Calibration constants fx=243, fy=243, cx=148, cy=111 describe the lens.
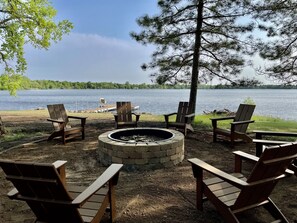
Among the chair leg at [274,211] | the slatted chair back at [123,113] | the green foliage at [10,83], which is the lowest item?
the chair leg at [274,211]

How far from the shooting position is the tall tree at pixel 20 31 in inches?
255

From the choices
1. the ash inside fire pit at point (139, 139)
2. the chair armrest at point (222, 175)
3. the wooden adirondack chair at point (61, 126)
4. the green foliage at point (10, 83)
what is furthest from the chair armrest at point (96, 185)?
the green foliage at point (10, 83)

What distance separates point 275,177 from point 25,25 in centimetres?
702

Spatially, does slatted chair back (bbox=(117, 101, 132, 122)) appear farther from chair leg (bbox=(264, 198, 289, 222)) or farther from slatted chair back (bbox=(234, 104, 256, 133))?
chair leg (bbox=(264, 198, 289, 222))

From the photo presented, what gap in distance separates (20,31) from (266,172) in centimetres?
710

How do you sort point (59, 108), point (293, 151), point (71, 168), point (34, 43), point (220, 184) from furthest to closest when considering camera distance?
point (34, 43) < point (59, 108) < point (71, 168) < point (220, 184) < point (293, 151)

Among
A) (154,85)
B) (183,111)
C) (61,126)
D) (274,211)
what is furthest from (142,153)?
(154,85)

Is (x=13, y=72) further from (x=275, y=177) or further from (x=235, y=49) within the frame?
(x=275, y=177)

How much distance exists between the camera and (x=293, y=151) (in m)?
2.02

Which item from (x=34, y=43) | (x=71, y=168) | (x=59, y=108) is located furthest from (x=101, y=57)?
(x=71, y=168)

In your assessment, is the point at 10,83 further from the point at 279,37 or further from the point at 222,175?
the point at 279,37

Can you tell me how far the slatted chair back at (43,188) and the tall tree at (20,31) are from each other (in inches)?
238

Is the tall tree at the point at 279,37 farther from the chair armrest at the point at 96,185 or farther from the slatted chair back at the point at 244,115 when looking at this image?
the chair armrest at the point at 96,185

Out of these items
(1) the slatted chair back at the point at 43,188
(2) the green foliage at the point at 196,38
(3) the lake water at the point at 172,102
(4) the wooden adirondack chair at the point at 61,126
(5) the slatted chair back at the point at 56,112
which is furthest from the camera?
(3) the lake water at the point at 172,102
